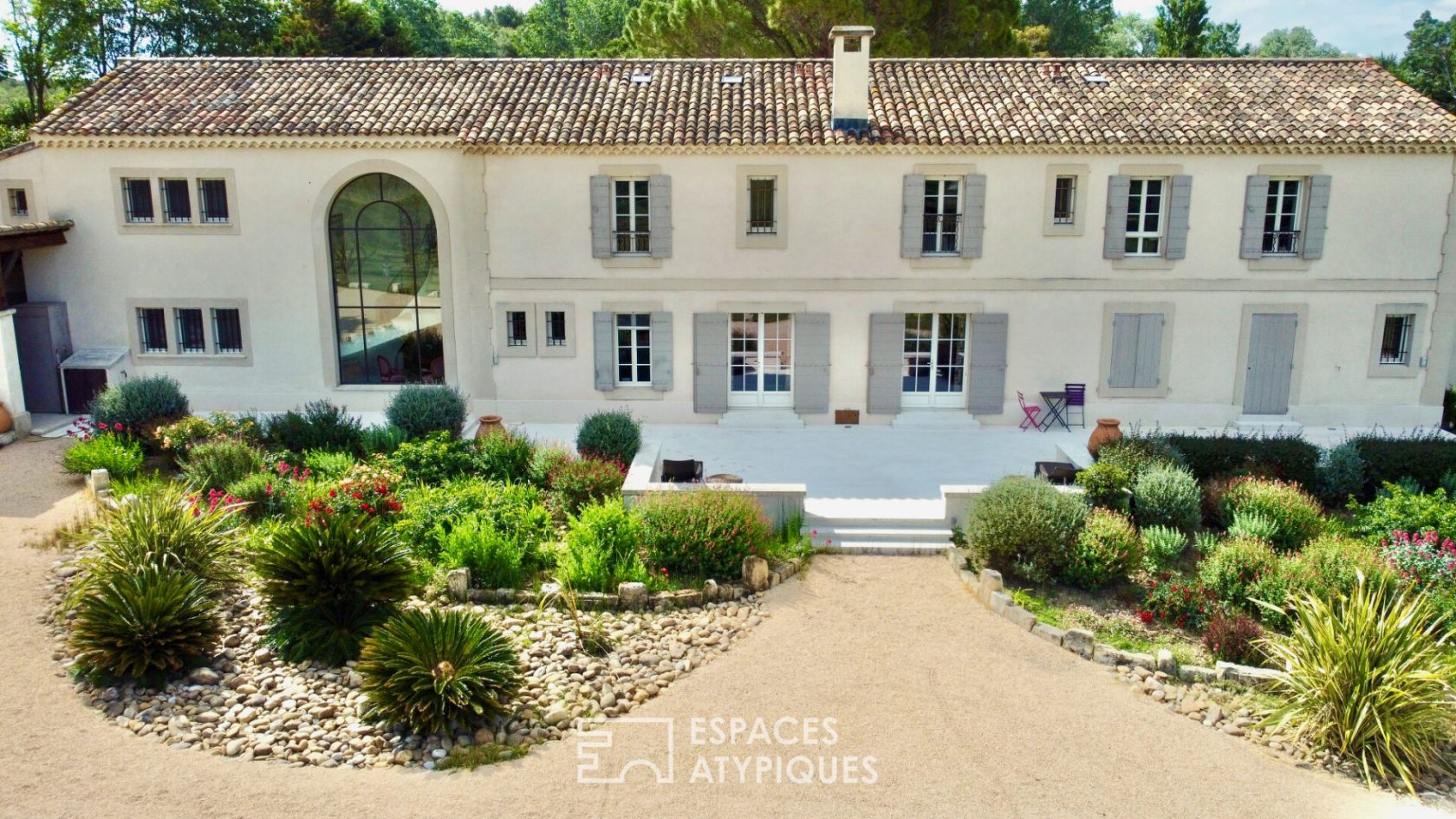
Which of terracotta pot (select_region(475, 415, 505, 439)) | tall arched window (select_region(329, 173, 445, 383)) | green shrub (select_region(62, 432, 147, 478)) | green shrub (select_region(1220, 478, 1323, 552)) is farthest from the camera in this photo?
tall arched window (select_region(329, 173, 445, 383))

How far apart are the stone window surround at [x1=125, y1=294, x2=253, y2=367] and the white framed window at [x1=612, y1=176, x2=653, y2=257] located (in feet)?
25.3

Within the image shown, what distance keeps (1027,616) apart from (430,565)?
7536 millimetres

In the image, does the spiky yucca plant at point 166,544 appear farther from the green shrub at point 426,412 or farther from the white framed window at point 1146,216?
the white framed window at point 1146,216

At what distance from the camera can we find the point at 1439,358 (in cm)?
2089

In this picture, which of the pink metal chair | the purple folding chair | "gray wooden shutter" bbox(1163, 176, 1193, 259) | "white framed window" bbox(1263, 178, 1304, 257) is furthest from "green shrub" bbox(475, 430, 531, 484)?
"white framed window" bbox(1263, 178, 1304, 257)

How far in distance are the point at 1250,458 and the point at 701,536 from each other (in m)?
9.34

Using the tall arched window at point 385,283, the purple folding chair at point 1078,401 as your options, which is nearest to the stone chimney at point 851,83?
the purple folding chair at point 1078,401

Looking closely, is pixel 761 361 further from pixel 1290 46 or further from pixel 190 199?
pixel 1290 46

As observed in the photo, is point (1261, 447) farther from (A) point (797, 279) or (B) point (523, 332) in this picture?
(B) point (523, 332)

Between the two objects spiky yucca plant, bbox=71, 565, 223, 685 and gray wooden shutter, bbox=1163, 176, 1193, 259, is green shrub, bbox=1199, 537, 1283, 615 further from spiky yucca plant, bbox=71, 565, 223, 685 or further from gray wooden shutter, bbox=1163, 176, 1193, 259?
spiky yucca plant, bbox=71, 565, 223, 685

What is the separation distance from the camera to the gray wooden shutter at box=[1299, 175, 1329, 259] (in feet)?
66.1

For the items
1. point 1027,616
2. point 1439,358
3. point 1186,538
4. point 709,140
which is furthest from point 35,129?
point 1439,358

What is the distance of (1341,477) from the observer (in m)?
16.4

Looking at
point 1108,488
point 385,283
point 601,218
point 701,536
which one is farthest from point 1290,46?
point 701,536
